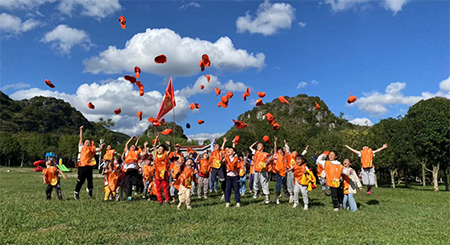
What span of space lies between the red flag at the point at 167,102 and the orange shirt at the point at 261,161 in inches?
308

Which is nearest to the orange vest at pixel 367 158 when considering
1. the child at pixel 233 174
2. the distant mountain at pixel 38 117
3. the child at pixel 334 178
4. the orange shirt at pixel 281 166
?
the child at pixel 334 178

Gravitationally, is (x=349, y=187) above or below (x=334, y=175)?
below

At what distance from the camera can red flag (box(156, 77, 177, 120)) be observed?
17375mm

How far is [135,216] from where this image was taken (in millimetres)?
7840

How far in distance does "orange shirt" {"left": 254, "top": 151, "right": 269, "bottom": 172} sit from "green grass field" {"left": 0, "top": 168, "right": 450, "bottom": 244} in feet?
5.09

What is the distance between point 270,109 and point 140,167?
570 feet

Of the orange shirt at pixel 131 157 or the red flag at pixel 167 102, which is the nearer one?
the orange shirt at pixel 131 157

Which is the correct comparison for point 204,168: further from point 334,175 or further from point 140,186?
point 334,175

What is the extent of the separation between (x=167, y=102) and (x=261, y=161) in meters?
8.67

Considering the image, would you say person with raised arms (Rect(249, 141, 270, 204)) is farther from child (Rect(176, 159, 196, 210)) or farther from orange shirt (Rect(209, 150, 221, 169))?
child (Rect(176, 159, 196, 210))

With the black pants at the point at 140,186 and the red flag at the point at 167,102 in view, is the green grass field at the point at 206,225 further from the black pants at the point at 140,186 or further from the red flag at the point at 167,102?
the red flag at the point at 167,102

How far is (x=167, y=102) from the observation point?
17859 millimetres

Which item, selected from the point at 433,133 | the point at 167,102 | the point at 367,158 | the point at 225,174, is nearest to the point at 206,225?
the point at 225,174

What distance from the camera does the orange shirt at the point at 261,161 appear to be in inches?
424
